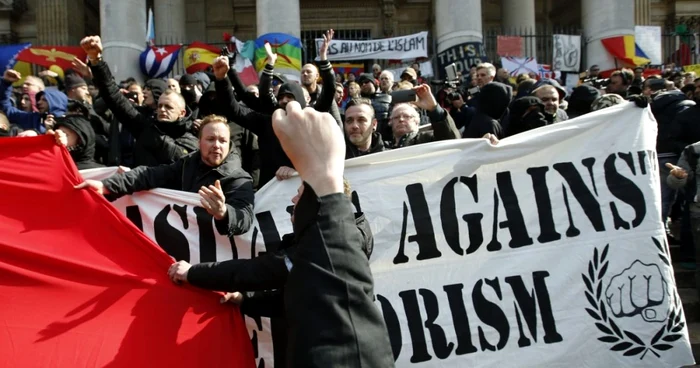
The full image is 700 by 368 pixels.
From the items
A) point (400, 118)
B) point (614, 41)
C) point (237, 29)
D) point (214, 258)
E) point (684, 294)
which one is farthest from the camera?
point (237, 29)

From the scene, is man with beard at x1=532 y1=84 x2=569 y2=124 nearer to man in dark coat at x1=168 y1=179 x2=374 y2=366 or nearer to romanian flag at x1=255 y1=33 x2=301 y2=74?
man in dark coat at x1=168 y1=179 x2=374 y2=366

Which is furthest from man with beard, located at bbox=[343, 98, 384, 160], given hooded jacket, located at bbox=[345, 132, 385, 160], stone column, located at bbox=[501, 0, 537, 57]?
stone column, located at bbox=[501, 0, 537, 57]

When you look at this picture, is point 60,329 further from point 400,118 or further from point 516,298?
point 400,118

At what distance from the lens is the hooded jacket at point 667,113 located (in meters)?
7.32

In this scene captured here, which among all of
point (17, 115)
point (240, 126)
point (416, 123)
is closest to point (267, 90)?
point (240, 126)

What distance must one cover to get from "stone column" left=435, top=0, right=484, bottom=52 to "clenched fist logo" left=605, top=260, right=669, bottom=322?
43.2 ft

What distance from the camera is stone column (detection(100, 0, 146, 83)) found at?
55.6 ft

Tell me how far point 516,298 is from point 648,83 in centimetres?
595

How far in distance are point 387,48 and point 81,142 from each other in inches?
480

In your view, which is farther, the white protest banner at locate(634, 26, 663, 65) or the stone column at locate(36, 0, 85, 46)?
the stone column at locate(36, 0, 85, 46)

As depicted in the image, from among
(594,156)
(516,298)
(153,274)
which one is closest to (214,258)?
(153,274)

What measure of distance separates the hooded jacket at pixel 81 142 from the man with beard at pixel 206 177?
106cm

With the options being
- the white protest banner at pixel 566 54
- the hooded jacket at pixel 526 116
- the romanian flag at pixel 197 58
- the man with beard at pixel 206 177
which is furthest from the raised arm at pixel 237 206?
the white protest banner at pixel 566 54

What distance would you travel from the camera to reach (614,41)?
17.5 metres
